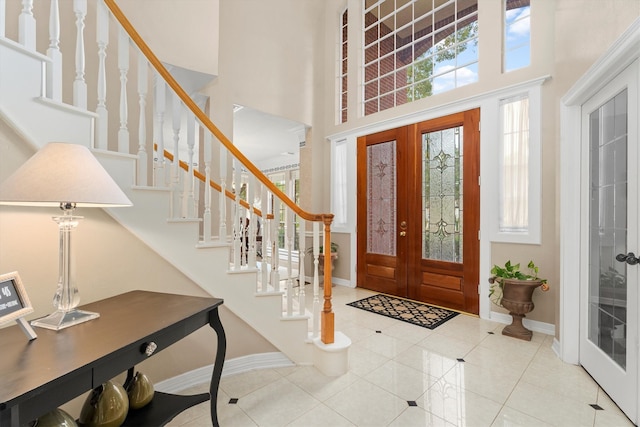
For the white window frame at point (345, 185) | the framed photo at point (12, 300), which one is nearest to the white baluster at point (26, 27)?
the framed photo at point (12, 300)

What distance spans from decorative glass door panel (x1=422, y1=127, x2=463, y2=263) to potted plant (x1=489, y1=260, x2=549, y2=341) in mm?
657

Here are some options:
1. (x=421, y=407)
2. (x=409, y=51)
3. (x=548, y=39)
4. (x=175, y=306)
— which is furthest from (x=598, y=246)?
(x=409, y=51)

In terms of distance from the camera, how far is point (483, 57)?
3434mm

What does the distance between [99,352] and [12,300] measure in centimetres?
37

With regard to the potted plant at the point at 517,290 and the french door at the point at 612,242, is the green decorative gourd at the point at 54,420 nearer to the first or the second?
the french door at the point at 612,242

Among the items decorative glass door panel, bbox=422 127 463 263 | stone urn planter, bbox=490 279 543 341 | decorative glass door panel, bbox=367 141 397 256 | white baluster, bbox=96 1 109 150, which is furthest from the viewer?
decorative glass door panel, bbox=367 141 397 256

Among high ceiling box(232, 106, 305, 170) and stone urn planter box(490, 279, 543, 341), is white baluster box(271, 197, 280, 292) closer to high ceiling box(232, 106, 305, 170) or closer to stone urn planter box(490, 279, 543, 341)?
stone urn planter box(490, 279, 543, 341)

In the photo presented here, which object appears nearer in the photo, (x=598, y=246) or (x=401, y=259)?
(x=598, y=246)

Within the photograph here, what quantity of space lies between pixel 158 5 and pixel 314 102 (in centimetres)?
266

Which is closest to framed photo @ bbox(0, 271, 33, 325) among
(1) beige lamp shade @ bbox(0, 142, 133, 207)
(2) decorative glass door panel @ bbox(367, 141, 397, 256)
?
(1) beige lamp shade @ bbox(0, 142, 133, 207)

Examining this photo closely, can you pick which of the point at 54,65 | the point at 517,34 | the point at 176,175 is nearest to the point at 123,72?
the point at 54,65

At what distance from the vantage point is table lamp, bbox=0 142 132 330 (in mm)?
1009

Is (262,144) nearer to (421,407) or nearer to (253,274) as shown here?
(253,274)

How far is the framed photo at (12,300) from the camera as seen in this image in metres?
0.96
